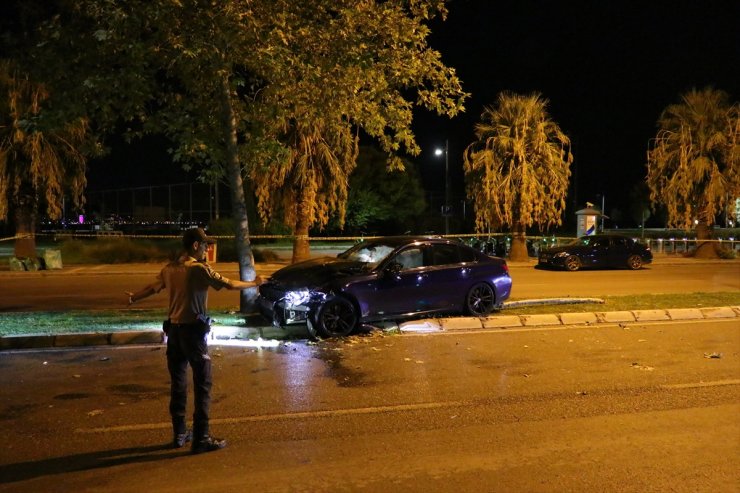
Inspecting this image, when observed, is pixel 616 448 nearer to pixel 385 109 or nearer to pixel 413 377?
pixel 413 377

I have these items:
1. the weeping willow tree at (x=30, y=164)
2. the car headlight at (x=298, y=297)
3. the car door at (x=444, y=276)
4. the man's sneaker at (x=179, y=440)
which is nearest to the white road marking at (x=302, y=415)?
the man's sneaker at (x=179, y=440)

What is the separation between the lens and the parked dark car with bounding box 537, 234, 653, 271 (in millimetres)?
23344

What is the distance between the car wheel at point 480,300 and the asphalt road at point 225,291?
3.25m

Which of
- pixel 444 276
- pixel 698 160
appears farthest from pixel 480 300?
pixel 698 160

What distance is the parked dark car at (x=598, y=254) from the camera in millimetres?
23344

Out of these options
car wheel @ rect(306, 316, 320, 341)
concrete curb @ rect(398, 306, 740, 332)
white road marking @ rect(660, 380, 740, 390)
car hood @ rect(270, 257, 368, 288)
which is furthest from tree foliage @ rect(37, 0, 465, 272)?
white road marking @ rect(660, 380, 740, 390)

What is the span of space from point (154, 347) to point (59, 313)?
11.7 feet

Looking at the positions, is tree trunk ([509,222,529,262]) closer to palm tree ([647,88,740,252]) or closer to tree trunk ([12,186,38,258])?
palm tree ([647,88,740,252])

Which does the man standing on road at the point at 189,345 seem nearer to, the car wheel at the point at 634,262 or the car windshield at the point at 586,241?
the car windshield at the point at 586,241

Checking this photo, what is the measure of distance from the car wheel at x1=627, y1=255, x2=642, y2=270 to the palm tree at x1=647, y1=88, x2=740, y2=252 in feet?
20.4

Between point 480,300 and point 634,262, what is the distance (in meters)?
14.6

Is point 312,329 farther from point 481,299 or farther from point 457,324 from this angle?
point 481,299

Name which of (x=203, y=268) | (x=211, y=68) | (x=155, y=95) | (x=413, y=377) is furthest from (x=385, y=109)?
(x=203, y=268)

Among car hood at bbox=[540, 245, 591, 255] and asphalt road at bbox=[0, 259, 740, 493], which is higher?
car hood at bbox=[540, 245, 591, 255]
